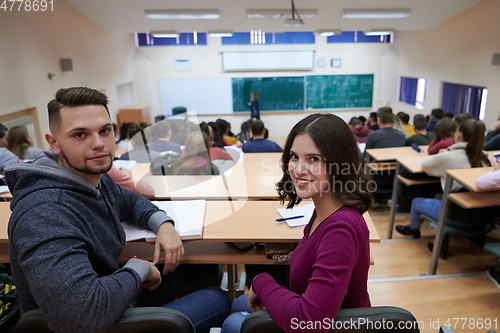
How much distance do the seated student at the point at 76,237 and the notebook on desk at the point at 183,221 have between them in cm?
8

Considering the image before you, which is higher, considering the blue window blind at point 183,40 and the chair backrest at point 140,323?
the blue window blind at point 183,40

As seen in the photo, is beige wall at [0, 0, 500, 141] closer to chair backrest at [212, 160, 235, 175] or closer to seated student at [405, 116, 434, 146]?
seated student at [405, 116, 434, 146]

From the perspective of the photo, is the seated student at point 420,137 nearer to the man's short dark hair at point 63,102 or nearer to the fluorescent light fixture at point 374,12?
the fluorescent light fixture at point 374,12

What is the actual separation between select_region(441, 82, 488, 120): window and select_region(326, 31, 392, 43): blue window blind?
8.55ft

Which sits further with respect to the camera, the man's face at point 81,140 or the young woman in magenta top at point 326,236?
the man's face at point 81,140

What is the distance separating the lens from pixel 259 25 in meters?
6.78

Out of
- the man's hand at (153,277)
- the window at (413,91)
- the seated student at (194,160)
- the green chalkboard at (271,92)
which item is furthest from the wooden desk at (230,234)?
the window at (413,91)

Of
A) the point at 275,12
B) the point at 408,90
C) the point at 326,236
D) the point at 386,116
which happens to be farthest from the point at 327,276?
the point at 408,90

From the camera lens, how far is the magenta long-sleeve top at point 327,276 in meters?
0.86

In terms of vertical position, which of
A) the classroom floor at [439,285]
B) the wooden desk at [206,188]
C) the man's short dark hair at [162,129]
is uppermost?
the man's short dark hair at [162,129]

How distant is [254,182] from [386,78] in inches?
306

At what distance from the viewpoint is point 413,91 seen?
831 cm

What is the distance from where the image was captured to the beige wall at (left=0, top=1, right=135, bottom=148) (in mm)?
4105

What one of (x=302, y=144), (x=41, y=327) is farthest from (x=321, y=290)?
(x=41, y=327)
